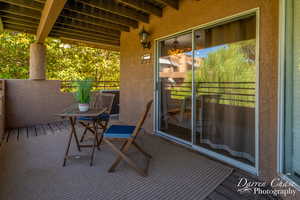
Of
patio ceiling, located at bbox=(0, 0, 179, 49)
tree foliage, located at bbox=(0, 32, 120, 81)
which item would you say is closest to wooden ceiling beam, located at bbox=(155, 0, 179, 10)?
patio ceiling, located at bbox=(0, 0, 179, 49)

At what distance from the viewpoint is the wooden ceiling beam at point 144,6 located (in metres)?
3.03

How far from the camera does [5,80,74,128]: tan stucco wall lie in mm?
4574

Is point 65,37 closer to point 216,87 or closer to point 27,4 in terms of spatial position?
point 27,4

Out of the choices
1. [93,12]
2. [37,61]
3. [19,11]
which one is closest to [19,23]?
[19,11]

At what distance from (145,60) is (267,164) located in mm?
3000

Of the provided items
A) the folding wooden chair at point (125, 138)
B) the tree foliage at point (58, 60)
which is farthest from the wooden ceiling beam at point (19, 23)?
the tree foliage at point (58, 60)

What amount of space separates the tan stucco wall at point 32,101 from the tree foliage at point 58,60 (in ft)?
11.2

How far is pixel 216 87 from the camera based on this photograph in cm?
262

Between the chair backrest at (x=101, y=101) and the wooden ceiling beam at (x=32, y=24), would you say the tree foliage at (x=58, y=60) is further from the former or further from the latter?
the chair backrest at (x=101, y=101)

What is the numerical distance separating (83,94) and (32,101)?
3169 millimetres

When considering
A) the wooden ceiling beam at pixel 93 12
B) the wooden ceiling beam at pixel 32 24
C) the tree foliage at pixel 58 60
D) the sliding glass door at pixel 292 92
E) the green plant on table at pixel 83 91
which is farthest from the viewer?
the tree foliage at pixel 58 60

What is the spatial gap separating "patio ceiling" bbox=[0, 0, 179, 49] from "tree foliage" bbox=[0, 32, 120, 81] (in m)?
3.61

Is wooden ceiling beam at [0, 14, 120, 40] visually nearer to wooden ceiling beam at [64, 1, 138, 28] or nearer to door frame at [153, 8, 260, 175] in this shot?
wooden ceiling beam at [64, 1, 138, 28]

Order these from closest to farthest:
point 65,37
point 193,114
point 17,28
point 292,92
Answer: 1. point 292,92
2. point 193,114
3. point 17,28
4. point 65,37
